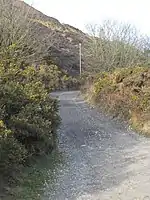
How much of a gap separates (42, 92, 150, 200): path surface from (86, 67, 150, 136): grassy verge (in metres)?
0.80

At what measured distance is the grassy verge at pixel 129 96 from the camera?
18380mm

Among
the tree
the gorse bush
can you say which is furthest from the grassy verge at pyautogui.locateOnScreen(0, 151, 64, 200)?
the tree

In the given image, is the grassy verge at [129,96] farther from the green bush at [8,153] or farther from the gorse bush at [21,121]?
the green bush at [8,153]

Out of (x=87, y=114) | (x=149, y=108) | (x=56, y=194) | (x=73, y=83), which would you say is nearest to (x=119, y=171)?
(x=56, y=194)

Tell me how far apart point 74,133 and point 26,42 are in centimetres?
842

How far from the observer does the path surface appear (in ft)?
28.9

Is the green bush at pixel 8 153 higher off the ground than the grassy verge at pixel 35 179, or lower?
higher

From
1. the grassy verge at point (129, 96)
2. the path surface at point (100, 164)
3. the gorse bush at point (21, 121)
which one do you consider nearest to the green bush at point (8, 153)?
the gorse bush at point (21, 121)

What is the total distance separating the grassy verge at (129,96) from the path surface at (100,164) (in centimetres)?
80

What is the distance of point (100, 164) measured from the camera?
38.1 feet

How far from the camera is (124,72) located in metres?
22.9

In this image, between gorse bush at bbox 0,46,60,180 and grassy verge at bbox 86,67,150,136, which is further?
grassy verge at bbox 86,67,150,136

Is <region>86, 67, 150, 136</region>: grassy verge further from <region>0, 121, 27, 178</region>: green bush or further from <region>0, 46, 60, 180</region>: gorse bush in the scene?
<region>0, 121, 27, 178</region>: green bush

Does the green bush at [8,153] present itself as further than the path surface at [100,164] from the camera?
No
